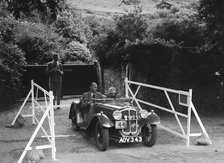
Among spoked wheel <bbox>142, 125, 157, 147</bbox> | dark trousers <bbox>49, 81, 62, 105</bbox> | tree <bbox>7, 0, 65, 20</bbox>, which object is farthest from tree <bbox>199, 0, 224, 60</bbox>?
tree <bbox>7, 0, 65, 20</bbox>

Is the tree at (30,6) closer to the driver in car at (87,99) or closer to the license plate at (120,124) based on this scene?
the license plate at (120,124)

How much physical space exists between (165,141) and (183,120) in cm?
321

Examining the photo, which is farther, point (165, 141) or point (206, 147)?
point (165, 141)

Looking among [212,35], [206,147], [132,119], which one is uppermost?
[212,35]

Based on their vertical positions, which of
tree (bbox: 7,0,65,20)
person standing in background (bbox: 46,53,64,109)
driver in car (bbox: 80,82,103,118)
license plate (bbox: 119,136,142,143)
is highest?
tree (bbox: 7,0,65,20)

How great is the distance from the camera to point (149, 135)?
916 cm

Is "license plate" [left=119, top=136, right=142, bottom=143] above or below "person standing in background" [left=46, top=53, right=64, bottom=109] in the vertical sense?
below

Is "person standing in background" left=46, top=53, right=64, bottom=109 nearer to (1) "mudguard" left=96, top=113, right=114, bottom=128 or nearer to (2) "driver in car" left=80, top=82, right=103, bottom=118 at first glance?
(2) "driver in car" left=80, top=82, right=103, bottom=118

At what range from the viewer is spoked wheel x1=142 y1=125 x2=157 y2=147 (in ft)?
29.4

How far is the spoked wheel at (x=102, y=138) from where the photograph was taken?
8508 millimetres

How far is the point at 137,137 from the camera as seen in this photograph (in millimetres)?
8828

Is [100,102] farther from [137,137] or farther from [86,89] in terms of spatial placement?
[86,89]

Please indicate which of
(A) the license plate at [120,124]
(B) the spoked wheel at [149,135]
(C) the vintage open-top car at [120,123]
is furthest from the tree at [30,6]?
(B) the spoked wheel at [149,135]

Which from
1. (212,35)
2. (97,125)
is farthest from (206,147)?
(212,35)
